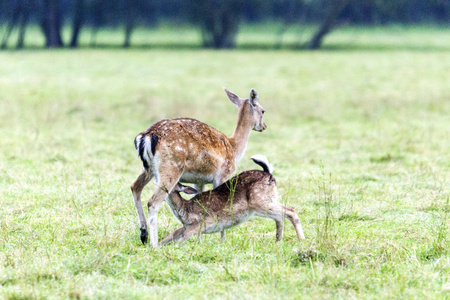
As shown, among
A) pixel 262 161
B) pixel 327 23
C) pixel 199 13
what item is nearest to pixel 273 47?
pixel 327 23

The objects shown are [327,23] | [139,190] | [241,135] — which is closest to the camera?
[139,190]

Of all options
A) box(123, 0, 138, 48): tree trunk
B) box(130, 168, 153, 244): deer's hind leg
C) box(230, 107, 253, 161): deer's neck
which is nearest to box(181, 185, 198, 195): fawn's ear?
box(130, 168, 153, 244): deer's hind leg

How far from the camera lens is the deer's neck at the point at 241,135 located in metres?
6.85

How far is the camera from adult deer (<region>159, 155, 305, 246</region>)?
5496mm

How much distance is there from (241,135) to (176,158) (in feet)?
4.75

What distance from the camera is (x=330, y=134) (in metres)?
12.1

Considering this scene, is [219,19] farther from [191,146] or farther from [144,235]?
[144,235]

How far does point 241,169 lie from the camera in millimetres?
8953

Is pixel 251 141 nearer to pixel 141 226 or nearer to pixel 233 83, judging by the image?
pixel 141 226

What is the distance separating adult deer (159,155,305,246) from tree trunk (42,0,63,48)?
3059 centimetres

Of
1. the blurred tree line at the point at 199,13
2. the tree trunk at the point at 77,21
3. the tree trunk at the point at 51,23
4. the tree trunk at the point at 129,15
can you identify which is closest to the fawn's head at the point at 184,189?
the blurred tree line at the point at 199,13

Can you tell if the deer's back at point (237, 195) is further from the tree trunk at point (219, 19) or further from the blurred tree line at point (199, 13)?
the tree trunk at point (219, 19)

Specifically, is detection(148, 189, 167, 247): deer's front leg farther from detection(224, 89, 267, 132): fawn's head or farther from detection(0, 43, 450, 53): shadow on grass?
detection(0, 43, 450, 53): shadow on grass

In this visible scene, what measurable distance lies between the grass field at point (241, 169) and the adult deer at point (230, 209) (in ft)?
0.43
